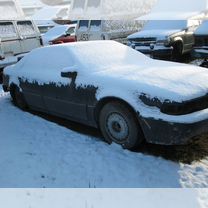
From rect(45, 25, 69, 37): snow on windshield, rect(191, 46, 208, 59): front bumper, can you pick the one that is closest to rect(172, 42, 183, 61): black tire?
rect(191, 46, 208, 59): front bumper

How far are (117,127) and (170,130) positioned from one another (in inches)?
33.7

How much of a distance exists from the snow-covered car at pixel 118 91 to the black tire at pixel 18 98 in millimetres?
147

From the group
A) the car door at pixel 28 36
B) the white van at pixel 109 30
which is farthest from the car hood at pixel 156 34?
the car door at pixel 28 36

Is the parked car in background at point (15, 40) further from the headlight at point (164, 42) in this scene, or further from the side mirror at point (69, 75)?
the side mirror at point (69, 75)

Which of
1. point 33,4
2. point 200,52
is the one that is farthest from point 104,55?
point 200,52

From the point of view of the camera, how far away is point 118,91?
462 centimetres

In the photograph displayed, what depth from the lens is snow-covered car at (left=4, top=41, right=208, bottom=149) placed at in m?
4.24

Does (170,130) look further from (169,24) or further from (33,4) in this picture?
(169,24)

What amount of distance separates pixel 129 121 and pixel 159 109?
480mm

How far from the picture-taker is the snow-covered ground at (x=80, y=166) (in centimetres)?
393

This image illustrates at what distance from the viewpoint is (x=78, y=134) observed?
5426mm
